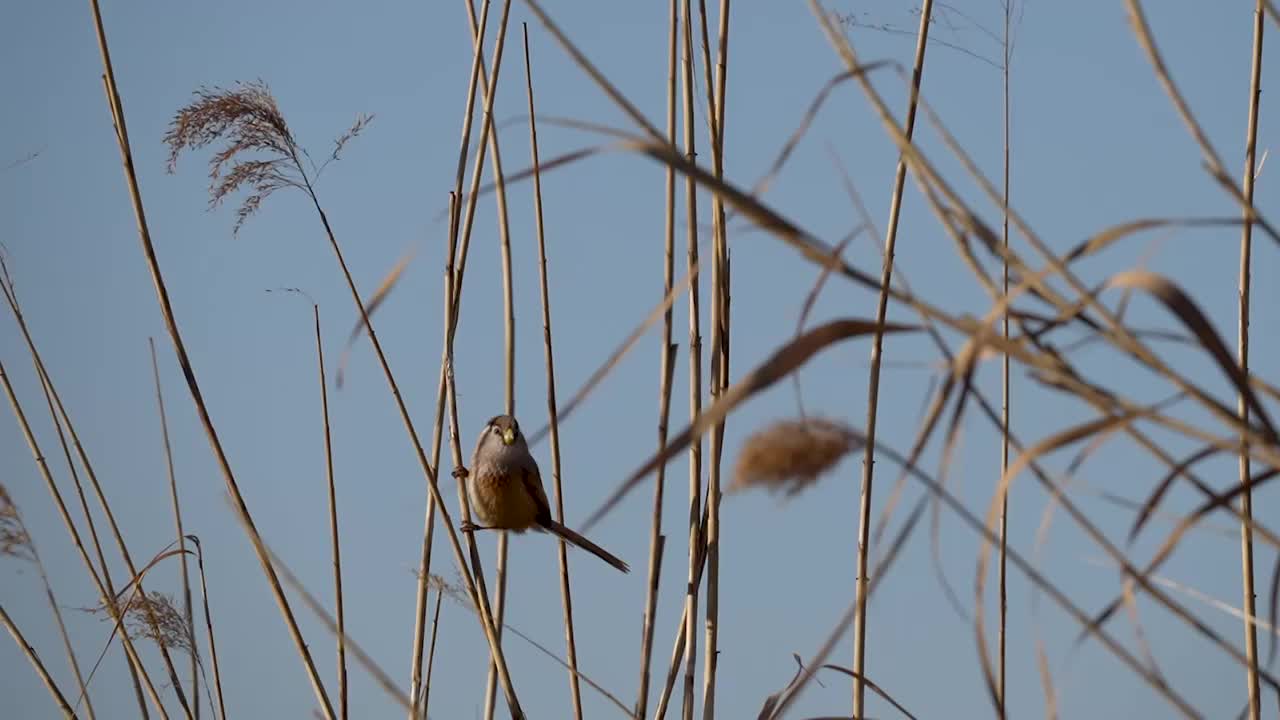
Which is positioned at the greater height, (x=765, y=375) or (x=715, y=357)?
(x=715, y=357)

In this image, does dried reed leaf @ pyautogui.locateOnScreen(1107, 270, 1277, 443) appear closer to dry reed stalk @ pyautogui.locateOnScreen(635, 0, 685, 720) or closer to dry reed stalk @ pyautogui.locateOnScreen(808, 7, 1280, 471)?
dry reed stalk @ pyautogui.locateOnScreen(808, 7, 1280, 471)

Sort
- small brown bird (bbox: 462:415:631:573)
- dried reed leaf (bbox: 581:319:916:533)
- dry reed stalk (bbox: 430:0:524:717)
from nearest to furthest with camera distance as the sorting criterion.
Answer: dried reed leaf (bbox: 581:319:916:533) < dry reed stalk (bbox: 430:0:524:717) < small brown bird (bbox: 462:415:631:573)

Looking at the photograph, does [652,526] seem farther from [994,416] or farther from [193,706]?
[994,416]

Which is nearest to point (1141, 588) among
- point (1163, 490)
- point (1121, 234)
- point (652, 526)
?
point (1163, 490)

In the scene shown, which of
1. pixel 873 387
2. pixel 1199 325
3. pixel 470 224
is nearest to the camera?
pixel 1199 325

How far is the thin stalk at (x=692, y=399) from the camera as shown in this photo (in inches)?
81.7

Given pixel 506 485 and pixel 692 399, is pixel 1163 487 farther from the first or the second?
pixel 506 485

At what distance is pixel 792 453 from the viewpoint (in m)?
0.81

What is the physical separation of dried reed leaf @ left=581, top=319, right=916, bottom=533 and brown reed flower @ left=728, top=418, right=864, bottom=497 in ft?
0.19

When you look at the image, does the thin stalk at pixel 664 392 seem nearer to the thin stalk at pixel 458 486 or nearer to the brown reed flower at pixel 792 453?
the thin stalk at pixel 458 486

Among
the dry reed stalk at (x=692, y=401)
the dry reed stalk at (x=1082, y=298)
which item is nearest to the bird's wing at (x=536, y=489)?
the dry reed stalk at (x=692, y=401)

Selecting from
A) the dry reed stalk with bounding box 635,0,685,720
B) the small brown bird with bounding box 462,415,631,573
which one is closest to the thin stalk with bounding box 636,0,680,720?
the dry reed stalk with bounding box 635,0,685,720

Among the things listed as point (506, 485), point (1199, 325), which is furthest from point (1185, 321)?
point (506, 485)

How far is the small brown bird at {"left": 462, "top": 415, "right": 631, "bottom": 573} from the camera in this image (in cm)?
329
